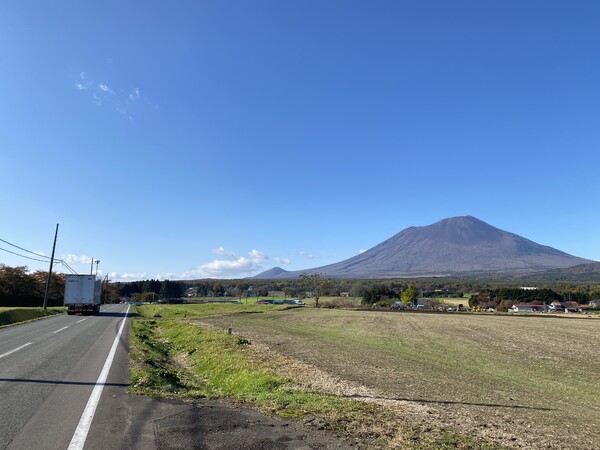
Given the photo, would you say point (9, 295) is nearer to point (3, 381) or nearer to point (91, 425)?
point (3, 381)

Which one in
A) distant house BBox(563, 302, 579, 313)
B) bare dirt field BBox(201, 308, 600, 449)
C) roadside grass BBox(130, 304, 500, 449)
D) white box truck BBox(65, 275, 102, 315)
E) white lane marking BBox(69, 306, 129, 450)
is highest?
white box truck BBox(65, 275, 102, 315)

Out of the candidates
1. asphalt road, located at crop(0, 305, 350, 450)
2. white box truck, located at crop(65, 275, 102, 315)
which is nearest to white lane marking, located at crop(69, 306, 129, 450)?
asphalt road, located at crop(0, 305, 350, 450)

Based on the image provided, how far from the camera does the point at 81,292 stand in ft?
135

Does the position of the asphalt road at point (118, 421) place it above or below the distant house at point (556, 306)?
above

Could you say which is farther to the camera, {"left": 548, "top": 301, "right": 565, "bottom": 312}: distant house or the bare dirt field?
{"left": 548, "top": 301, "right": 565, "bottom": 312}: distant house

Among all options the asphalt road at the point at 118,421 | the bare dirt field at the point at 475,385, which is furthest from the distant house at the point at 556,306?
the asphalt road at the point at 118,421

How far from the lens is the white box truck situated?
4062cm

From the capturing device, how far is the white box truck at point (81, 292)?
40.6 meters

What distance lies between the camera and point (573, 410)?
31.3 ft

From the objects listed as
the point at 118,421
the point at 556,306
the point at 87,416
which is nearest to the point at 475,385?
the point at 118,421

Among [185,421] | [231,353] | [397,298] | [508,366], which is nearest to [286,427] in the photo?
[185,421]

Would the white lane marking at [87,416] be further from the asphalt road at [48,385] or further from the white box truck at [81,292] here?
the white box truck at [81,292]

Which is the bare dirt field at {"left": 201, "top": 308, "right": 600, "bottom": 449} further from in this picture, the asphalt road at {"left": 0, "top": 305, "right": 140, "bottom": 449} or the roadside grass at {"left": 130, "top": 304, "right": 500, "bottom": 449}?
the asphalt road at {"left": 0, "top": 305, "right": 140, "bottom": 449}

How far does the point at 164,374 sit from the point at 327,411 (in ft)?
20.3
